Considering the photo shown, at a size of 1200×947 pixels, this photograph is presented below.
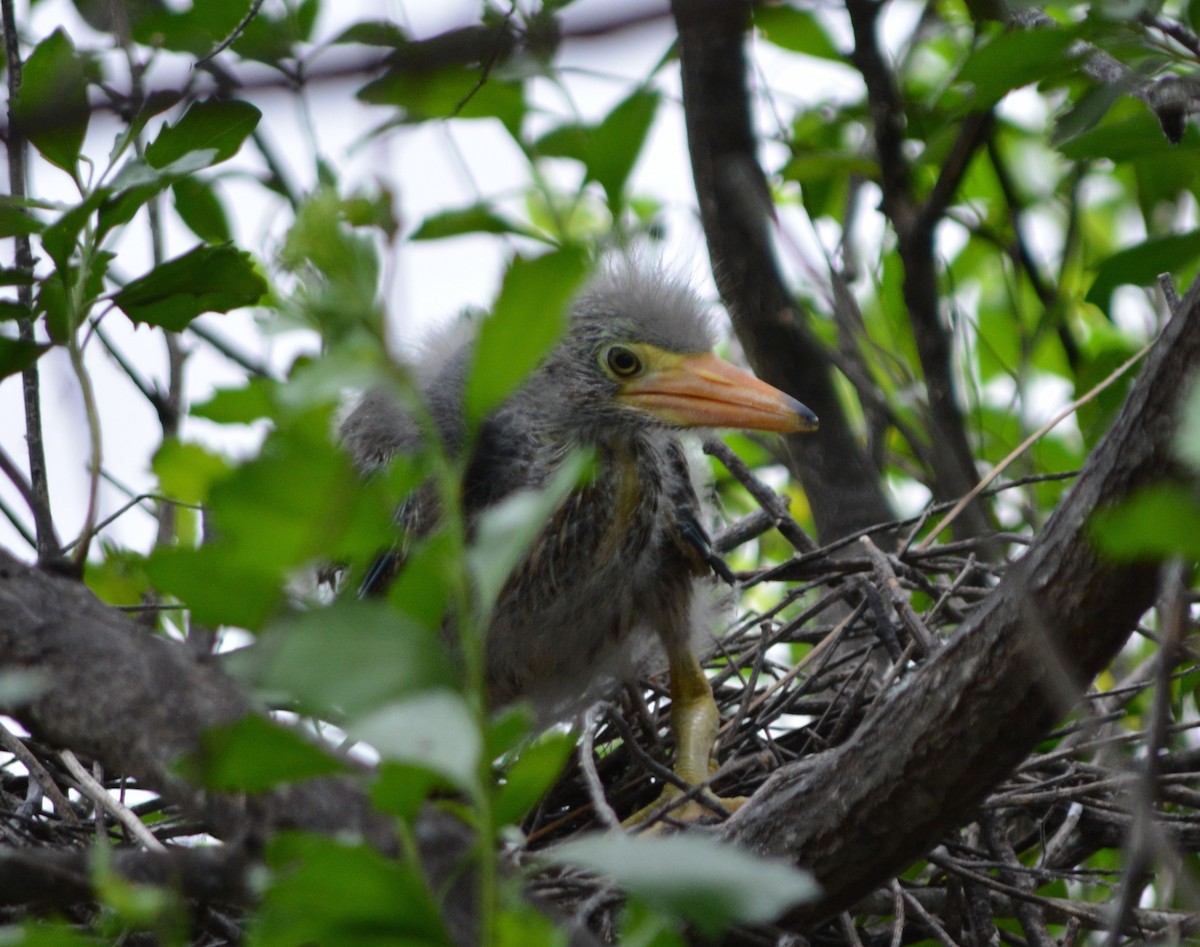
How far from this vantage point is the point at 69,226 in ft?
3.70

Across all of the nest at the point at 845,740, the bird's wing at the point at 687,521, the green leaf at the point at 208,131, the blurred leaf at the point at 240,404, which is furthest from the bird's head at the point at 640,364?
the blurred leaf at the point at 240,404

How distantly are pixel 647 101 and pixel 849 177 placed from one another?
29.6 inches

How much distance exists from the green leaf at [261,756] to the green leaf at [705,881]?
147 mm

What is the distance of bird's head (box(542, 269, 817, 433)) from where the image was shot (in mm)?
2238

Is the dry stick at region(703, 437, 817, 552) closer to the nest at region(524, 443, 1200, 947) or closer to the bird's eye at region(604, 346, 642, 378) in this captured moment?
the nest at region(524, 443, 1200, 947)

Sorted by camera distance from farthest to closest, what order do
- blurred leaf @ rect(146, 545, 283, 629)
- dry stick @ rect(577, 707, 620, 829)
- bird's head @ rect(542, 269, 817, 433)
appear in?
bird's head @ rect(542, 269, 817, 433)
dry stick @ rect(577, 707, 620, 829)
blurred leaf @ rect(146, 545, 283, 629)

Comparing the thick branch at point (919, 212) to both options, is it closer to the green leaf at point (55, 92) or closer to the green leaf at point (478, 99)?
the green leaf at point (478, 99)

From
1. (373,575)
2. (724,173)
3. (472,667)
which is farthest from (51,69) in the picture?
(724,173)

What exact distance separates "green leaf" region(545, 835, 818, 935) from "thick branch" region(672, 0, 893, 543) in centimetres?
172

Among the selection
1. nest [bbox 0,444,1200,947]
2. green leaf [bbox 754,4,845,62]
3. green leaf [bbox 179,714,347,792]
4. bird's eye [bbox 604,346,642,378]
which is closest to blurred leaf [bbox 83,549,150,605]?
nest [bbox 0,444,1200,947]

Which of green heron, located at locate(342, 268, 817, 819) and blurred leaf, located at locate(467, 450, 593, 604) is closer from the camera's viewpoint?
blurred leaf, located at locate(467, 450, 593, 604)

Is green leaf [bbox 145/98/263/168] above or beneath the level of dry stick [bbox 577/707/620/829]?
above

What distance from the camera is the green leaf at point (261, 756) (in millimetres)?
655

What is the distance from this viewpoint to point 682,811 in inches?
80.9
